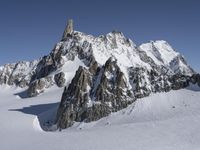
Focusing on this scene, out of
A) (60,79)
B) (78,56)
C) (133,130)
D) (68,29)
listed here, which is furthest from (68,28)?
(133,130)

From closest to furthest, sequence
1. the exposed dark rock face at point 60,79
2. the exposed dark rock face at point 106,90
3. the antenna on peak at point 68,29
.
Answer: the exposed dark rock face at point 106,90, the exposed dark rock face at point 60,79, the antenna on peak at point 68,29

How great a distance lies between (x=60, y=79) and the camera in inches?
6137

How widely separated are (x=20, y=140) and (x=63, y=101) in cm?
3195

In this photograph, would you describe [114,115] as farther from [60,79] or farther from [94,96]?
[60,79]

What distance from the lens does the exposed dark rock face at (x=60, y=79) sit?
15475 centimetres

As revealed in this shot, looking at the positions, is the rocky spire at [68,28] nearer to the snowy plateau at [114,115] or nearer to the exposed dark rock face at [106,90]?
the snowy plateau at [114,115]

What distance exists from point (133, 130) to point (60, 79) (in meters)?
95.4

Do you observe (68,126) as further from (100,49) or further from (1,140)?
(100,49)

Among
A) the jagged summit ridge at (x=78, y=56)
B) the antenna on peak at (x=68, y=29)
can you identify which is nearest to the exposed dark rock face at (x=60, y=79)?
the jagged summit ridge at (x=78, y=56)

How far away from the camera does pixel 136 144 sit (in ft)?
175

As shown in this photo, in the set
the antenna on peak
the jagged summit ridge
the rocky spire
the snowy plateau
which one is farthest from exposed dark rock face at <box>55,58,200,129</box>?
the rocky spire

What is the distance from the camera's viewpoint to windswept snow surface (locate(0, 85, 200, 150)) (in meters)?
54.2

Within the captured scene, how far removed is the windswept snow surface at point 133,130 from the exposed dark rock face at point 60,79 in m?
56.0

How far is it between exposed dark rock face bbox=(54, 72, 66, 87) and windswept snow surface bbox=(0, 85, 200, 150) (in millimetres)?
55953
